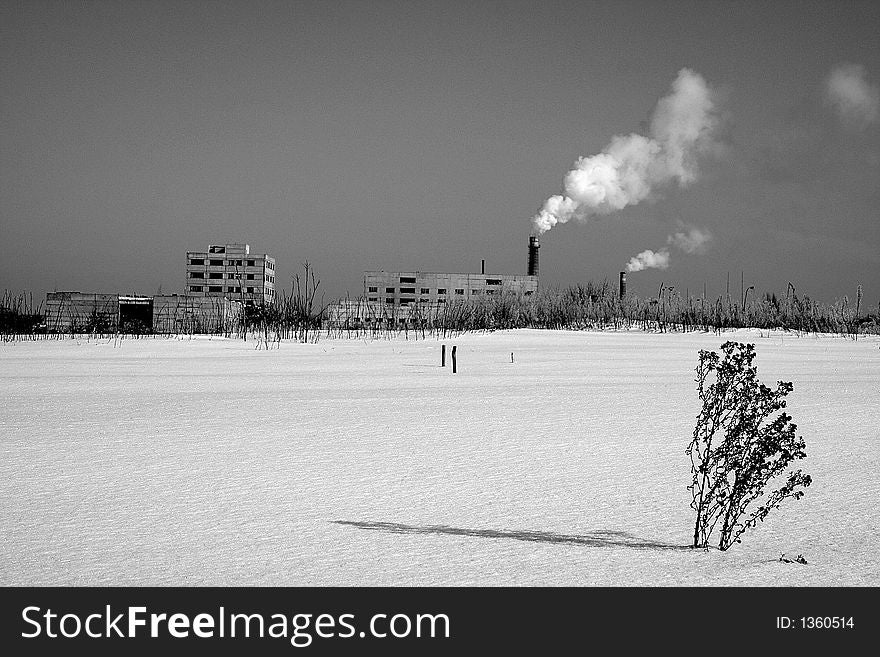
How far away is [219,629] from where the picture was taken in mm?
3395

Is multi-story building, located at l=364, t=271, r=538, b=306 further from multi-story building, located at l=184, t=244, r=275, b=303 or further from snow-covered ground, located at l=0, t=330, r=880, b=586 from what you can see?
snow-covered ground, located at l=0, t=330, r=880, b=586

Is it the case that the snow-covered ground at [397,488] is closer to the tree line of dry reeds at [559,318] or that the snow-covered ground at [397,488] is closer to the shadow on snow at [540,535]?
the shadow on snow at [540,535]

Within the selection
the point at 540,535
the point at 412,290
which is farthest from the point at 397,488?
the point at 412,290

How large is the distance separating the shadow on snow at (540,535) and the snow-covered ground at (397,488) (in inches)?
0.7

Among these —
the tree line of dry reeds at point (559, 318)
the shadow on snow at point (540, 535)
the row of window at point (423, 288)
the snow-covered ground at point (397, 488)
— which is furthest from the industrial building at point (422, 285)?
the shadow on snow at point (540, 535)

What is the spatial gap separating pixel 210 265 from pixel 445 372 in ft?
230

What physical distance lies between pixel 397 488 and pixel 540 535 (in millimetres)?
1427

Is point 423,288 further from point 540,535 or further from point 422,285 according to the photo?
point 540,535

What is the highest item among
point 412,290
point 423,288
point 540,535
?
point 423,288

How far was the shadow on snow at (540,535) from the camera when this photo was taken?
4.43 m

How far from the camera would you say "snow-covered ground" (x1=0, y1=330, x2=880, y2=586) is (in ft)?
13.3

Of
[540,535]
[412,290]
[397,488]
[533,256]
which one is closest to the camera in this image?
[540,535]

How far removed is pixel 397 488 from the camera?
5738 mm

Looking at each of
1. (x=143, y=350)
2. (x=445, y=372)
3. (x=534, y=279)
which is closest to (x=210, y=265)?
(x=534, y=279)
